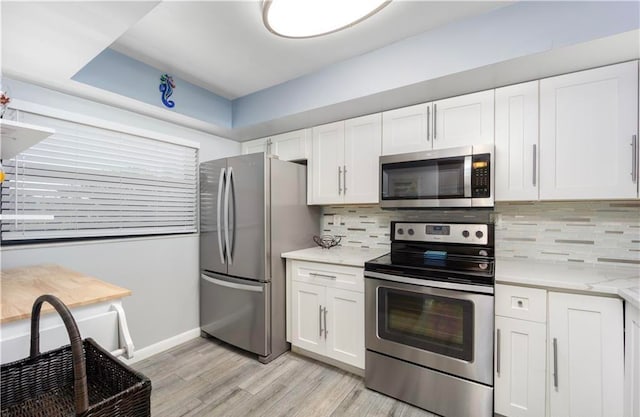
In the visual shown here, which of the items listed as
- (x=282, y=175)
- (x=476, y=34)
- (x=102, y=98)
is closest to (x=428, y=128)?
(x=476, y=34)

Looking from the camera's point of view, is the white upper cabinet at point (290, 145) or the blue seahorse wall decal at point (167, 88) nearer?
the blue seahorse wall decal at point (167, 88)

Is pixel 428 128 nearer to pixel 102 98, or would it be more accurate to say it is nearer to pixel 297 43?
pixel 297 43

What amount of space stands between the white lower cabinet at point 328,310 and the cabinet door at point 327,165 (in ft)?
2.15

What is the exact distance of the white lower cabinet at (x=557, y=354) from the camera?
1.40 meters

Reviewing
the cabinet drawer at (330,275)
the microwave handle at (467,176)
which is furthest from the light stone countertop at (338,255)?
the microwave handle at (467,176)

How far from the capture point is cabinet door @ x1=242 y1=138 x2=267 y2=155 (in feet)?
10.2

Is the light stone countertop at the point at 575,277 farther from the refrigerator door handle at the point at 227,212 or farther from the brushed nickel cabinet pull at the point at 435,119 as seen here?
Answer: the refrigerator door handle at the point at 227,212

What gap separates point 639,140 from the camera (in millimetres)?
1519

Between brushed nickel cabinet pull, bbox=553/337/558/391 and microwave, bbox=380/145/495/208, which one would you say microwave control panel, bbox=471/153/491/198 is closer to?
microwave, bbox=380/145/495/208

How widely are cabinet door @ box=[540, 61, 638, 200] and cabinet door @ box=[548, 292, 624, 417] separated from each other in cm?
64

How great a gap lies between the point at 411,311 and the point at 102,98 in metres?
2.68

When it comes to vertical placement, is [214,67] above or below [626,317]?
above

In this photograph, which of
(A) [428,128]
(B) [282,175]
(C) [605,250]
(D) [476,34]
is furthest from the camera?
(B) [282,175]

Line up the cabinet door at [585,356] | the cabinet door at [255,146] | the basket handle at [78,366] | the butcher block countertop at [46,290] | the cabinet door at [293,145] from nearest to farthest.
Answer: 1. the basket handle at [78,366]
2. the butcher block countertop at [46,290]
3. the cabinet door at [585,356]
4. the cabinet door at [293,145]
5. the cabinet door at [255,146]
